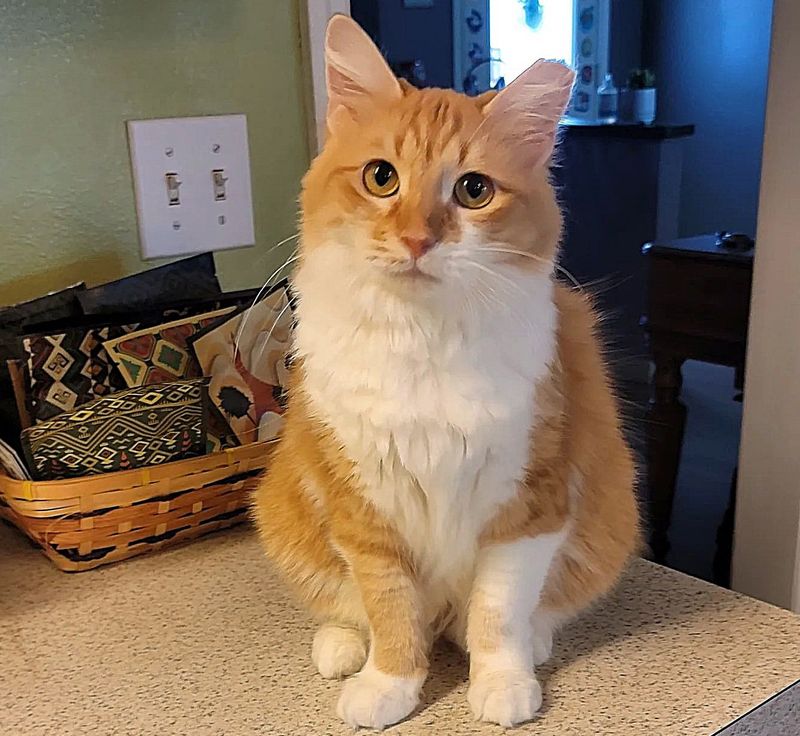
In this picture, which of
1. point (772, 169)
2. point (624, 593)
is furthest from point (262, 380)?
point (772, 169)

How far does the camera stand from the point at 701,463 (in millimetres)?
1746

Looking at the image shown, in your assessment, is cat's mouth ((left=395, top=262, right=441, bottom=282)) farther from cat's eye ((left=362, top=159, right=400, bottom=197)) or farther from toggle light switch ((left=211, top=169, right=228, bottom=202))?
toggle light switch ((left=211, top=169, right=228, bottom=202))

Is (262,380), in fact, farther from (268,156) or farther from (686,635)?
(686,635)

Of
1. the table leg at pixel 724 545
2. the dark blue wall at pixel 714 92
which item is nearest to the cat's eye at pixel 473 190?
the dark blue wall at pixel 714 92

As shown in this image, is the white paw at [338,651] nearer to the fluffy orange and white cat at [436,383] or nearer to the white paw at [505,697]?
the fluffy orange and white cat at [436,383]

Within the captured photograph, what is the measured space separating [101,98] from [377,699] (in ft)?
2.75

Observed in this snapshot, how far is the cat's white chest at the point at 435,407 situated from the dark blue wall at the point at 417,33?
0.91m

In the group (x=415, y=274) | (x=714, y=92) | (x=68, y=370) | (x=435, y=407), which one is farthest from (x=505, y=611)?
(x=714, y=92)

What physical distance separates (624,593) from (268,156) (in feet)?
2.57

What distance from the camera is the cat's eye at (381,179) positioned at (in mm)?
845

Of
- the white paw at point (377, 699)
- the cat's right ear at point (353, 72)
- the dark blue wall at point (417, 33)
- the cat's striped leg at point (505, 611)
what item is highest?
the dark blue wall at point (417, 33)

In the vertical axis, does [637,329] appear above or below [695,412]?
above

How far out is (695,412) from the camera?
1.72m

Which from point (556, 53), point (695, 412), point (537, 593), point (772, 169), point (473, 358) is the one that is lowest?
point (695, 412)
